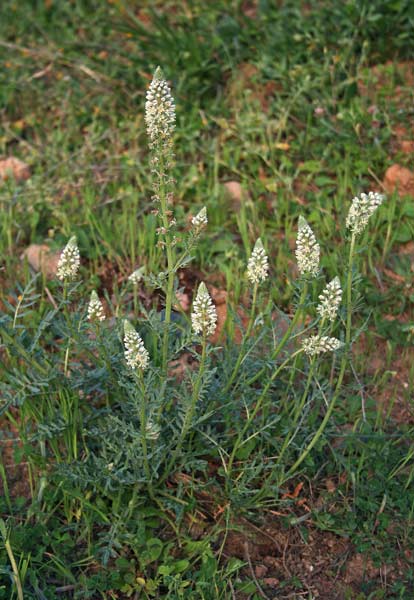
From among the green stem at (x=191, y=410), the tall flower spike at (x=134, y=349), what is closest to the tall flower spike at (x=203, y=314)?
the green stem at (x=191, y=410)

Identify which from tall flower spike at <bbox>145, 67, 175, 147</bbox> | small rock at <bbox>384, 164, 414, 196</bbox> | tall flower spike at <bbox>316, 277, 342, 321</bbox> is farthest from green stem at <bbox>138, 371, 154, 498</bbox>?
small rock at <bbox>384, 164, 414, 196</bbox>

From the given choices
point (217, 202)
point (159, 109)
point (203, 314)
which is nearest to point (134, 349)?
point (203, 314)

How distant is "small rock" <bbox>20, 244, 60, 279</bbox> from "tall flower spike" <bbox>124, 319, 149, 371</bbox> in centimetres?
147

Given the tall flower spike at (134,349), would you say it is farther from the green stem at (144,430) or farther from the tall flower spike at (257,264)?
the tall flower spike at (257,264)

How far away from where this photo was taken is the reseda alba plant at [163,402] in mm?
2535

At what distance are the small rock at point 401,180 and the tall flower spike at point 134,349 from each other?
1946 mm

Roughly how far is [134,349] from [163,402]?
40cm

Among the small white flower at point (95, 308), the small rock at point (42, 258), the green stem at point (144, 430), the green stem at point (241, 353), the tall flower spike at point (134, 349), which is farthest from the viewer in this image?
the small rock at point (42, 258)

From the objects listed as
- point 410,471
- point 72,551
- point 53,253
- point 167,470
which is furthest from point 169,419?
point 53,253

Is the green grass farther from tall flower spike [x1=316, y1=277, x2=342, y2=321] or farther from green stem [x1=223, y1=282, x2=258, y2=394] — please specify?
tall flower spike [x1=316, y1=277, x2=342, y2=321]

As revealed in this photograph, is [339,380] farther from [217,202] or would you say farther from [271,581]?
[217,202]

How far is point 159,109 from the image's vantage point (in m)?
2.36

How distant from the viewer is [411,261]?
3.59m

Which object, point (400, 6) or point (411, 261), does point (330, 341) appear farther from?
point (400, 6)
